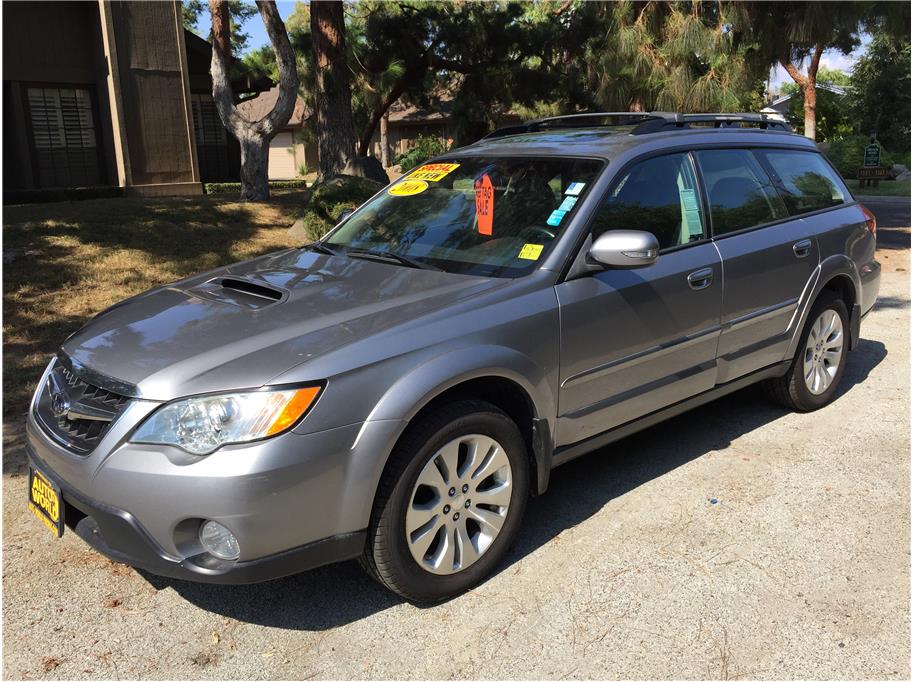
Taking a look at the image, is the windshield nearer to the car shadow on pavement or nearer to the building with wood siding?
the car shadow on pavement

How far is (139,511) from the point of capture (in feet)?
8.82

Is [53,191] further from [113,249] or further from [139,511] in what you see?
[139,511]

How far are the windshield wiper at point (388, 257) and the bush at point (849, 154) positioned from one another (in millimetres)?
26779

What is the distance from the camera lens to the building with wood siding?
1562 centimetres

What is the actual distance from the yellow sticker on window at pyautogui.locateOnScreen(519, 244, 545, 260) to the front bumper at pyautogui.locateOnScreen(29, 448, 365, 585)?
4.78ft

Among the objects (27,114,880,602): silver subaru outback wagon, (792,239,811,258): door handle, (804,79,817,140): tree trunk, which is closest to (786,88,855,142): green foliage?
(804,79,817,140): tree trunk

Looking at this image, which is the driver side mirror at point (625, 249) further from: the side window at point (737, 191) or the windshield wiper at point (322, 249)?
the windshield wiper at point (322, 249)

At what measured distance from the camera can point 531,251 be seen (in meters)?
3.60

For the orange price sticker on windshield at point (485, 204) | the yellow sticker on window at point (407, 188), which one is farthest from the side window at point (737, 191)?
the yellow sticker on window at point (407, 188)

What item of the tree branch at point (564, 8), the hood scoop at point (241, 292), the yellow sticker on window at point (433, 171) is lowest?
the hood scoop at point (241, 292)

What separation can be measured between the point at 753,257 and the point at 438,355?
7.54ft

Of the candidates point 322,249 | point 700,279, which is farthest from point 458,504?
point 700,279

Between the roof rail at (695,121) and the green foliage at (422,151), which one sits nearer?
the roof rail at (695,121)

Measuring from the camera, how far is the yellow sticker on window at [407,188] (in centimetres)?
438
